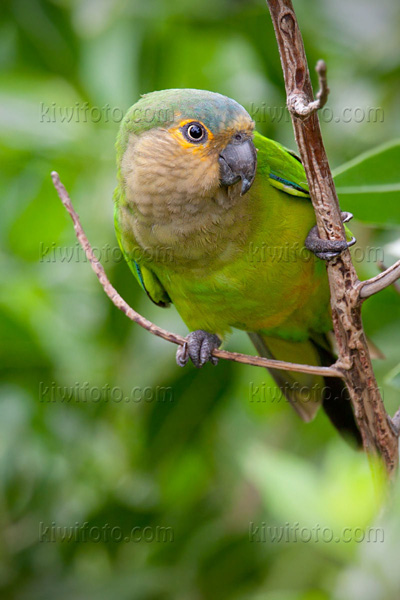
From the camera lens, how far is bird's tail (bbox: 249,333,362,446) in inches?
105

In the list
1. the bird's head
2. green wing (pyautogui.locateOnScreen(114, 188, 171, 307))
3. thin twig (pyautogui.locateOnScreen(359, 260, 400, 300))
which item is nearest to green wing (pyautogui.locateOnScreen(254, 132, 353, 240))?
the bird's head

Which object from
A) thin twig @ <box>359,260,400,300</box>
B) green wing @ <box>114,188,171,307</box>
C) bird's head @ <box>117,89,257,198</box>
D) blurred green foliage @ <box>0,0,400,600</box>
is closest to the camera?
thin twig @ <box>359,260,400,300</box>

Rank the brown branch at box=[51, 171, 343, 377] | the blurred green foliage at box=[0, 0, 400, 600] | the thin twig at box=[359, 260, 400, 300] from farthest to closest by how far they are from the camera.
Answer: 1. the blurred green foliage at box=[0, 0, 400, 600]
2. the brown branch at box=[51, 171, 343, 377]
3. the thin twig at box=[359, 260, 400, 300]

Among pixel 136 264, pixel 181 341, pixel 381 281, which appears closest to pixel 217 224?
pixel 136 264

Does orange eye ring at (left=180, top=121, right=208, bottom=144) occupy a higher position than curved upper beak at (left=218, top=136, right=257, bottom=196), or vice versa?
orange eye ring at (left=180, top=121, right=208, bottom=144)

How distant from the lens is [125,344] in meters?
2.89

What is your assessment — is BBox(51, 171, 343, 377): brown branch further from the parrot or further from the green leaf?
the green leaf

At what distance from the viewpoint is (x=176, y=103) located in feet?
7.25

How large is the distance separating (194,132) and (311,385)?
122 cm

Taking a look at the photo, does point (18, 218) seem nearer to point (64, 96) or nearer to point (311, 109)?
point (64, 96)

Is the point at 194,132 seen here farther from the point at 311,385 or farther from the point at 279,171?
the point at 311,385

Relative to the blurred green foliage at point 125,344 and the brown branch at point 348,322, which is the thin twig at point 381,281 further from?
the blurred green foliage at point 125,344

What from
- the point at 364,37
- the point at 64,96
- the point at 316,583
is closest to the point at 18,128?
the point at 64,96

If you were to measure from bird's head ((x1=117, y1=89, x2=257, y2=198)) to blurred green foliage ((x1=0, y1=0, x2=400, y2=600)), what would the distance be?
2.18 ft
